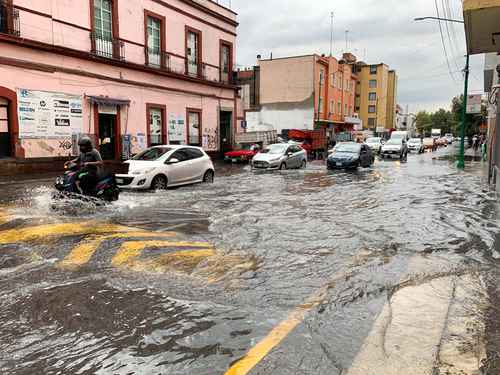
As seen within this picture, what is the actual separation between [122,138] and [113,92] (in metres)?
2.19

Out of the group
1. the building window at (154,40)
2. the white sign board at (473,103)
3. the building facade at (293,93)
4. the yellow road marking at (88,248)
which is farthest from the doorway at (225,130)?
the yellow road marking at (88,248)

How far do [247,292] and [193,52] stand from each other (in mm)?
23651

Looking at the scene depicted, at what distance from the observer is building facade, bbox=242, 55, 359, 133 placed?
163ft

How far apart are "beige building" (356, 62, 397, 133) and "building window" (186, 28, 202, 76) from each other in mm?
59299

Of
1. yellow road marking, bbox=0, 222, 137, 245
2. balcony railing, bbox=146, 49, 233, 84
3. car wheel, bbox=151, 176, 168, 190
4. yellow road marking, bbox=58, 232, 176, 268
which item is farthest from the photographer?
balcony railing, bbox=146, 49, 233, 84

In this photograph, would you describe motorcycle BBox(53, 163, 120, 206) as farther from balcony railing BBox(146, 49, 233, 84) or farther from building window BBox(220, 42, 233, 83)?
building window BBox(220, 42, 233, 83)

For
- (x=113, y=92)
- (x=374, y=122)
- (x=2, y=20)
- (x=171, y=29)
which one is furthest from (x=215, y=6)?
(x=374, y=122)

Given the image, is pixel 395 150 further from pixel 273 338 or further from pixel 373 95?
pixel 373 95

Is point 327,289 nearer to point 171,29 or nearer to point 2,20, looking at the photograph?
point 2,20

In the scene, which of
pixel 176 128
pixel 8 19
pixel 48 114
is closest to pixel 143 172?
pixel 48 114

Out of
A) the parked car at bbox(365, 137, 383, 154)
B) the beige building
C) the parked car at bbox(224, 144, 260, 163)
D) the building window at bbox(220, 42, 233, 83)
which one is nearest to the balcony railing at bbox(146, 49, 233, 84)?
the building window at bbox(220, 42, 233, 83)

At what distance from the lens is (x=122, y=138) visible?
2092 cm

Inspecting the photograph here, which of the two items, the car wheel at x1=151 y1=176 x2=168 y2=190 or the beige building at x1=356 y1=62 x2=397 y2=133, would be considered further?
the beige building at x1=356 y1=62 x2=397 y2=133

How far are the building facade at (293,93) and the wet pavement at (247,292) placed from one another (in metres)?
41.0
